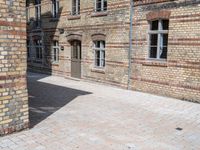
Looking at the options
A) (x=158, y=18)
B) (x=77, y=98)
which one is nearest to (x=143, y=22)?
(x=158, y=18)

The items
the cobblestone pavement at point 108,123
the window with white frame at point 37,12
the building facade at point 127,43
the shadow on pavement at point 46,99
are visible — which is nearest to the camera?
the cobblestone pavement at point 108,123

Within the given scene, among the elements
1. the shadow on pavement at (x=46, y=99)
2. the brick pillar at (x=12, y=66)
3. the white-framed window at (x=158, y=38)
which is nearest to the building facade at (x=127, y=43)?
the white-framed window at (x=158, y=38)

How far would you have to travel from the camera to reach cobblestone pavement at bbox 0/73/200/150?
5184mm

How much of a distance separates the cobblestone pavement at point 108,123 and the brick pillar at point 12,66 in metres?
0.41

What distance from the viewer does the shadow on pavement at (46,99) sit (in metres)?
7.26

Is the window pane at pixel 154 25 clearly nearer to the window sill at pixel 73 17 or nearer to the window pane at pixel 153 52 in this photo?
the window pane at pixel 153 52

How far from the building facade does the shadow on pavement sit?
251 cm

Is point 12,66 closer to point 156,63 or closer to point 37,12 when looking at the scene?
point 156,63

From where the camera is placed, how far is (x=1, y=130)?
17.6 ft

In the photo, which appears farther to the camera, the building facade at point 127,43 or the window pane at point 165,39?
the window pane at point 165,39

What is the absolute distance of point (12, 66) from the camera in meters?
5.44

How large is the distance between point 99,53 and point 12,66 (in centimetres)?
820

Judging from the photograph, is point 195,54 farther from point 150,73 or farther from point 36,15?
point 36,15

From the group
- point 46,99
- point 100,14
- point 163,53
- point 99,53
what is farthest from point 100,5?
point 46,99
